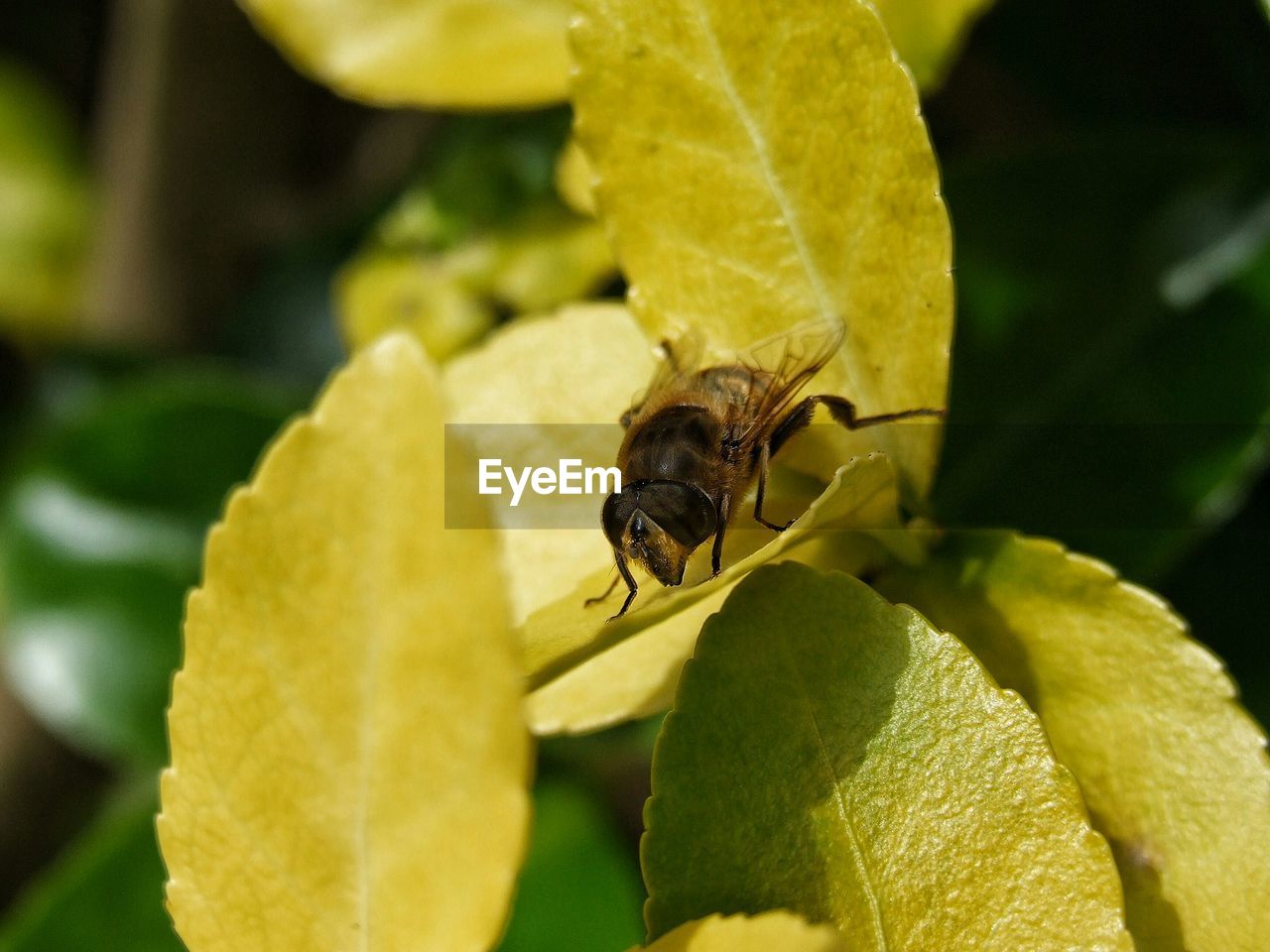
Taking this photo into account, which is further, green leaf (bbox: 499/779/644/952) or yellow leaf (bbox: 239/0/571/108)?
green leaf (bbox: 499/779/644/952)

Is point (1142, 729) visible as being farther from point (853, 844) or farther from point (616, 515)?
point (616, 515)

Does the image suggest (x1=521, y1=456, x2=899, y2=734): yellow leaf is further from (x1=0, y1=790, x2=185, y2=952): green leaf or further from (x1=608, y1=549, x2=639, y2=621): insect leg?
(x1=0, y1=790, x2=185, y2=952): green leaf

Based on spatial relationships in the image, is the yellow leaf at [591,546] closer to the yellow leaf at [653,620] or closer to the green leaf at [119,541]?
the yellow leaf at [653,620]

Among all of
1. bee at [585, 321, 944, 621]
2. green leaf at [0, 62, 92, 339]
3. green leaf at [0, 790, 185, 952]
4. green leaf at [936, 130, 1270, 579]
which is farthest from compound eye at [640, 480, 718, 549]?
green leaf at [0, 62, 92, 339]

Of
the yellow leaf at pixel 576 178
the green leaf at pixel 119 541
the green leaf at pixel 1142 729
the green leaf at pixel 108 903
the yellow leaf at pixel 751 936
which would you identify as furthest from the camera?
the green leaf at pixel 119 541

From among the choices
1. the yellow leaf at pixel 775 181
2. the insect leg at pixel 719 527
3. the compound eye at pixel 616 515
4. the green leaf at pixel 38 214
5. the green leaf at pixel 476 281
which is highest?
the yellow leaf at pixel 775 181

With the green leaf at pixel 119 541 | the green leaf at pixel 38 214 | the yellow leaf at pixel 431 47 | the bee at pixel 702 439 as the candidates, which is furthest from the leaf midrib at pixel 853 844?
the green leaf at pixel 38 214

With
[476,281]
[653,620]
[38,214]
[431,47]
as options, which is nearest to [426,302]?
[476,281]

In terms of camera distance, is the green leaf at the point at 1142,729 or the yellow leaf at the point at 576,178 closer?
the green leaf at the point at 1142,729
